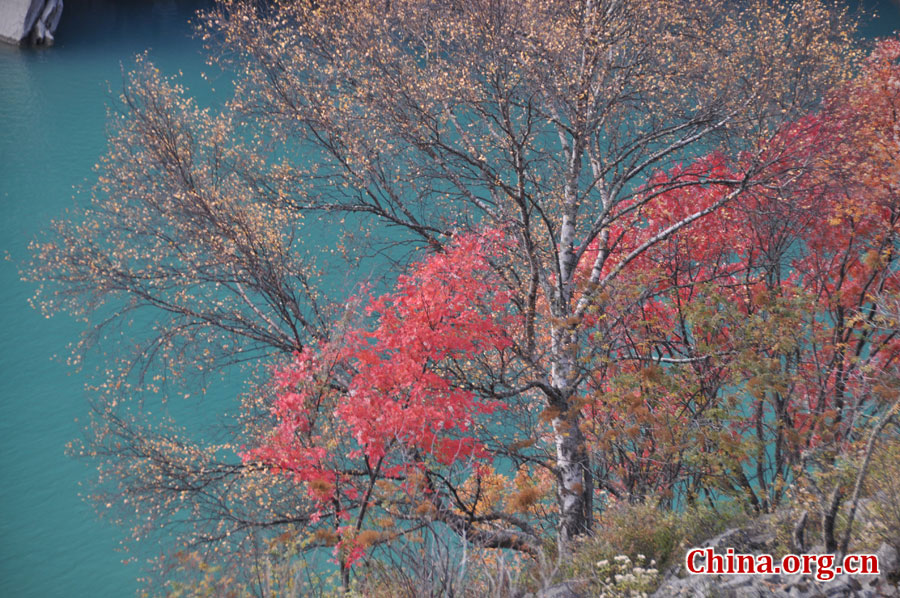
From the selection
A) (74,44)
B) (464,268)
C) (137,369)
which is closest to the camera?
(464,268)

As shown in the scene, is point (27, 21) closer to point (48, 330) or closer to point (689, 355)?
point (48, 330)

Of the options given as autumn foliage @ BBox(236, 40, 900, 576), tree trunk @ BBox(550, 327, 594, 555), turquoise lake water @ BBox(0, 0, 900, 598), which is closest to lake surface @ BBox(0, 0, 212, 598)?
turquoise lake water @ BBox(0, 0, 900, 598)

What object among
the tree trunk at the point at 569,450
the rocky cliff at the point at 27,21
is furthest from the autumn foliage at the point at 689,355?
the rocky cliff at the point at 27,21

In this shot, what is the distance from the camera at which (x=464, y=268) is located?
12.0 metres

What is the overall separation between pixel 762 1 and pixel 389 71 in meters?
9.17

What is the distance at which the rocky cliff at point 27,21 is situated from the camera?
48062 millimetres

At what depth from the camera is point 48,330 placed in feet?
Answer: 83.0

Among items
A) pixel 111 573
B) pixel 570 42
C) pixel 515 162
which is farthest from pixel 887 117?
pixel 111 573

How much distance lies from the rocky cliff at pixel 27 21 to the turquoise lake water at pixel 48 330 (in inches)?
50.3

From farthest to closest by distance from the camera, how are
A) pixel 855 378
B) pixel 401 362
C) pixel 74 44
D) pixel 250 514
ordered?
1. pixel 74 44
2. pixel 250 514
3. pixel 401 362
4. pixel 855 378

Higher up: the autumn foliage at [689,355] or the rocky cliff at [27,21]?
the rocky cliff at [27,21]

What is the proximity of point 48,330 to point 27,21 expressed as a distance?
120 feet

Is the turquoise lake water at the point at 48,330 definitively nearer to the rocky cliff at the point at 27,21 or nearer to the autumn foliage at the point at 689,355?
the rocky cliff at the point at 27,21

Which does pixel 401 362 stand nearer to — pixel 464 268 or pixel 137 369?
pixel 464 268
